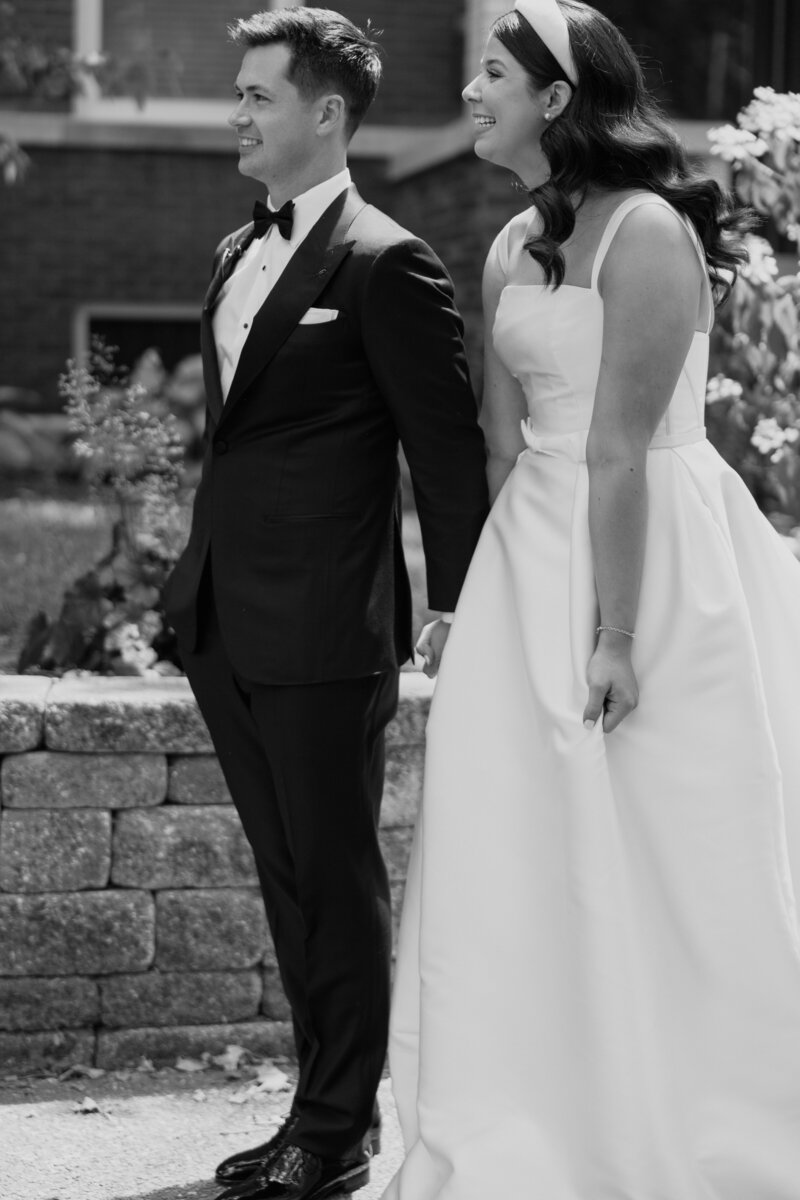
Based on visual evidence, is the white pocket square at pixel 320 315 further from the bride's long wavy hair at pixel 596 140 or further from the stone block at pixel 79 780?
the stone block at pixel 79 780

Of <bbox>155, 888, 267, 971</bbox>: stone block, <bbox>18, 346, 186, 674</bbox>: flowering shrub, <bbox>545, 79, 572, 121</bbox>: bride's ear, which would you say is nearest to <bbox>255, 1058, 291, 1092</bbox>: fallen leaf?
<bbox>155, 888, 267, 971</bbox>: stone block

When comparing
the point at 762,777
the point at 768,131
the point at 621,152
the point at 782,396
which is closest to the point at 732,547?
the point at 762,777

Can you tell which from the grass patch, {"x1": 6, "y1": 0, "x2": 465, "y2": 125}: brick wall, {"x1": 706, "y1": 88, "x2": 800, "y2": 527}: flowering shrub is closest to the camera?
{"x1": 706, "y1": 88, "x2": 800, "y2": 527}: flowering shrub

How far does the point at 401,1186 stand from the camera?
109 inches

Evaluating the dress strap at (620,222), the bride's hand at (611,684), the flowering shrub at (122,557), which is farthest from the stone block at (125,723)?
the dress strap at (620,222)

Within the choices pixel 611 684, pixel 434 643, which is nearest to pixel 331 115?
pixel 434 643

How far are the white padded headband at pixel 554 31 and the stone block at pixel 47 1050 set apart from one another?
2.42 m

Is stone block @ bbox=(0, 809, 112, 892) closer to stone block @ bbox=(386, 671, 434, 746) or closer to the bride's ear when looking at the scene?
stone block @ bbox=(386, 671, 434, 746)

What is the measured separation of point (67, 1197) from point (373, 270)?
1.86 m

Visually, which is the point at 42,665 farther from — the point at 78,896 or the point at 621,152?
the point at 621,152

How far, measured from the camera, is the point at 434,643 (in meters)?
3.05

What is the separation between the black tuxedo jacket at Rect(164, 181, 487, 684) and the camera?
2861mm

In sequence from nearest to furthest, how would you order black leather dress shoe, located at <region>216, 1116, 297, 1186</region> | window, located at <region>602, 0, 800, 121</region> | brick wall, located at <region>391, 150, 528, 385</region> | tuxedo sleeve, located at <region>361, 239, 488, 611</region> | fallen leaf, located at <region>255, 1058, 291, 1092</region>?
tuxedo sleeve, located at <region>361, 239, 488, 611</region>, black leather dress shoe, located at <region>216, 1116, 297, 1186</region>, fallen leaf, located at <region>255, 1058, 291, 1092</region>, brick wall, located at <region>391, 150, 528, 385</region>, window, located at <region>602, 0, 800, 121</region>

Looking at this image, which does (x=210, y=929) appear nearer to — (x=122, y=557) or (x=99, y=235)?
(x=122, y=557)
